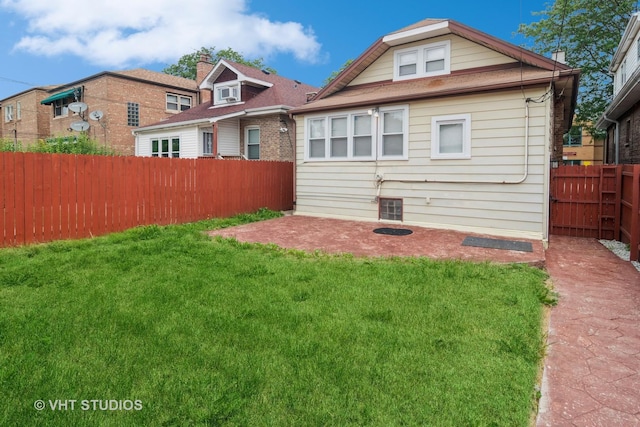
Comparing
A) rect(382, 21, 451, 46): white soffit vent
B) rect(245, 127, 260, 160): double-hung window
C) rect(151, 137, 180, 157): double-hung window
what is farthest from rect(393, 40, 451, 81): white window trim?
rect(151, 137, 180, 157): double-hung window

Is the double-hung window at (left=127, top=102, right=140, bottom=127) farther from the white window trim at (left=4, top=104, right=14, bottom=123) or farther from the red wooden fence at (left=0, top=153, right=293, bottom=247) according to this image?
the white window trim at (left=4, top=104, right=14, bottom=123)

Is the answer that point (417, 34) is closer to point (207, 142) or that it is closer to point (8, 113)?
point (207, 142)

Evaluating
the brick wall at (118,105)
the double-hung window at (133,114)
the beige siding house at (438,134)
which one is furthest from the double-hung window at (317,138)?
the double-hung window at (133,114)

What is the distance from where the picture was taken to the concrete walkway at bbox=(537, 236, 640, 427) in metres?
2.38

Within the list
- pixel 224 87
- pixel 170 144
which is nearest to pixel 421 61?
pixel 224 87

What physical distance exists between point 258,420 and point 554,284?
178 inches

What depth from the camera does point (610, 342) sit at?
3.34 meters

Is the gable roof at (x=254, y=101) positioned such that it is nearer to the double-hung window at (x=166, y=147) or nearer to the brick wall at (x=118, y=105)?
the double-hung window at (x=166, y=147)

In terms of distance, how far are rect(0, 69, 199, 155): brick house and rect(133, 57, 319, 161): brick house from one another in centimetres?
353

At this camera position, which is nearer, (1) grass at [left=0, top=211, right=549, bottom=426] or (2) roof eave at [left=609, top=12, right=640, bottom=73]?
(1) grass at [left=0, top=211, right=549, bottom=426]

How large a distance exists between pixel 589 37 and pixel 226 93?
20884mm

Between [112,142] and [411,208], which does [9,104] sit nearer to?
[112,142]

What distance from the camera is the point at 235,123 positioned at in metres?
17.0

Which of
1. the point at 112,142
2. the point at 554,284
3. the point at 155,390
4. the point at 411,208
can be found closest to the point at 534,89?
the point at 411,208
